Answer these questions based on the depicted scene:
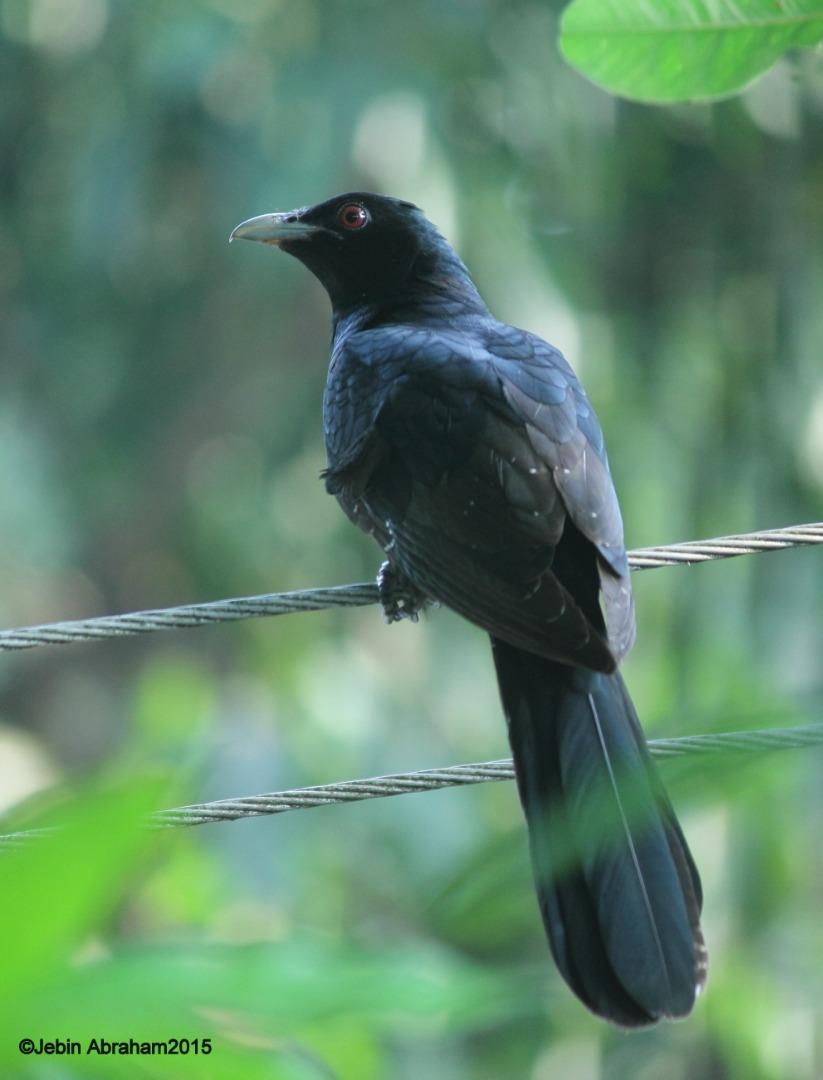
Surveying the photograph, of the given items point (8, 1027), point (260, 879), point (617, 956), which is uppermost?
point (8, 1027)

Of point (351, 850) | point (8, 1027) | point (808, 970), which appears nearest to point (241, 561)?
point (351, 850)

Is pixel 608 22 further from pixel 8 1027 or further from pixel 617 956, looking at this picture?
pixel 617 956

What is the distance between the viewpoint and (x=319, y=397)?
41.6 feet

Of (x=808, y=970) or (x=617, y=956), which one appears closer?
(x=617, y=956)

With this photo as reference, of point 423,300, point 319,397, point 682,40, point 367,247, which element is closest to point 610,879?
point 682,40

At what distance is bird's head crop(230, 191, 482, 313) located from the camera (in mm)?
4793

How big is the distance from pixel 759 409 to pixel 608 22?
886 centimetres

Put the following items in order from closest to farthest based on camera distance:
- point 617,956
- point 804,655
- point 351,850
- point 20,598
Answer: point 617,956
point 804,655
point 351,850
point 20,598

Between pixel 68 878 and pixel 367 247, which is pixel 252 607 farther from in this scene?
pixel 68 878

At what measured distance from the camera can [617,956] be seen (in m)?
2.64

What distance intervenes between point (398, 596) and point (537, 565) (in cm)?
70

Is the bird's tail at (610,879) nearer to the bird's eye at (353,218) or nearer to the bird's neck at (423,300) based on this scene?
the bird's neck at (423,300)

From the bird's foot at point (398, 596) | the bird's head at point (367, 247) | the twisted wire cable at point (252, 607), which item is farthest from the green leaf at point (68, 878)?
the bird's head at point (367, 247)

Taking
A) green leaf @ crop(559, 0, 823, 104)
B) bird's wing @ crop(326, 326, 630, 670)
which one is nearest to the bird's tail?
bird's wing @ crop(326, 326, 630, 670)
